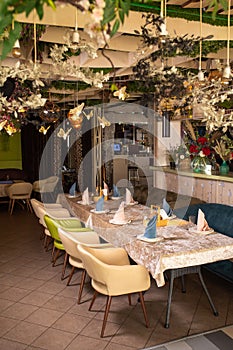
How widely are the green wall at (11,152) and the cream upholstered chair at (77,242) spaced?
773 cm

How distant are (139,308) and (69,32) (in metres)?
2.93

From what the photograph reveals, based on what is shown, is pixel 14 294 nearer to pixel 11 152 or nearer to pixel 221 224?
pixel 221 224

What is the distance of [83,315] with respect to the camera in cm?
388

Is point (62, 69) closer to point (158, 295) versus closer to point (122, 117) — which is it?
point (158, 295)

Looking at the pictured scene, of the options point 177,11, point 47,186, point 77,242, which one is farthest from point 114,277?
point 47,186

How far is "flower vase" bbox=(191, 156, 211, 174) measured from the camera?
7.16 metres

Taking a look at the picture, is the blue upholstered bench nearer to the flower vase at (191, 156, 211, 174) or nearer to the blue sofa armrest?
the blue sofa armrest

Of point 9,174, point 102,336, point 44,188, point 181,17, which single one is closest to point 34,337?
point 102,336

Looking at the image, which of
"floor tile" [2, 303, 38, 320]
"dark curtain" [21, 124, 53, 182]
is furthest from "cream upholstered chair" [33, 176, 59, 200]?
"floor tile" [2, 303, 38, 320]

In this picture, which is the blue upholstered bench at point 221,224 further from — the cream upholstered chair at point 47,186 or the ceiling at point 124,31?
the cream upholstered chair at point 47,186

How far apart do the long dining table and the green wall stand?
8.16 metres

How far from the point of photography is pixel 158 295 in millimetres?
4324

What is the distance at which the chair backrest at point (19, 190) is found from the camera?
30.8ft

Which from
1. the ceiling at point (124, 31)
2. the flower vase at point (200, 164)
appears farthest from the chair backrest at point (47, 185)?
the ceiling at point (124, 31)
